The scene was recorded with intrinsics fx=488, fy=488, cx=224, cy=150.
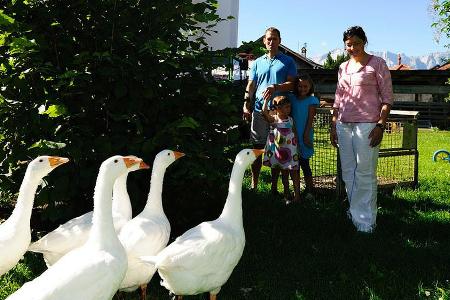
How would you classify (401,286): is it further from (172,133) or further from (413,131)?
(413,131)

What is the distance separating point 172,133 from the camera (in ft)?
15.1

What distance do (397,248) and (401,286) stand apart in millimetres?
1058

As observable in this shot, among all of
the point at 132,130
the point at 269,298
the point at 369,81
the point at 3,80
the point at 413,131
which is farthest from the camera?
the point at 413,131

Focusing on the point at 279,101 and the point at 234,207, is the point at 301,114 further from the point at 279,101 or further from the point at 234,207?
the point at 234,207

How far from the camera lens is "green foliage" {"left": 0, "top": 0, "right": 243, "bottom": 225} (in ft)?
15.0

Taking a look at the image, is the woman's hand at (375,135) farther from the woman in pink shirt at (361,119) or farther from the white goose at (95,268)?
the white goose at (95,268)

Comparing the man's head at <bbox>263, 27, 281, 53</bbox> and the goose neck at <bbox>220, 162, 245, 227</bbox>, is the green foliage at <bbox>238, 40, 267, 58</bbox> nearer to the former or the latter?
the goose neck at <bbox>220, 162, 245, 227</bbox>

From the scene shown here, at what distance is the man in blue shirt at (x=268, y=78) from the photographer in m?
6.93

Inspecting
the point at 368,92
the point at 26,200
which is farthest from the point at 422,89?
the point at 26,200

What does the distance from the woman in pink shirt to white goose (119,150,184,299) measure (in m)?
2.79

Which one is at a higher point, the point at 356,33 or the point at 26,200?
the point at 356,33

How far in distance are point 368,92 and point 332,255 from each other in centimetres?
197

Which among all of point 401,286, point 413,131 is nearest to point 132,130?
point 401,286

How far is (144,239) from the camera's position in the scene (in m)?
3.72
